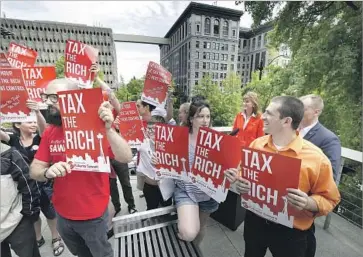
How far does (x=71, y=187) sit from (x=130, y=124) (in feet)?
6.18

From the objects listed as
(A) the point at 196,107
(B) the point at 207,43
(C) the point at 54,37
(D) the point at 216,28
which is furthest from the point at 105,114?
(D) the point at 216,28

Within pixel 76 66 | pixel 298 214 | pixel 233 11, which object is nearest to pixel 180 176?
pixel 298 214

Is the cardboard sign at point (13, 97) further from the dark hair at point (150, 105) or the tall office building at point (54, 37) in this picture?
the tall office building at point (54, 37)

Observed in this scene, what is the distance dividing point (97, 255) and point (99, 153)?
93cm

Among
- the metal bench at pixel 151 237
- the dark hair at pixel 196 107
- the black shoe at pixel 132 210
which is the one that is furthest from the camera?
the black shoe at pixel 132 210

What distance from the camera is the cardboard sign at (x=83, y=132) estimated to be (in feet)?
5.24

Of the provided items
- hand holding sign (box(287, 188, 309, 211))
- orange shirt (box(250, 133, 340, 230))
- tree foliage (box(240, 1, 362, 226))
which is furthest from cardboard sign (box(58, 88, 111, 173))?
tree foliage (box(240, 1, 362, 226))

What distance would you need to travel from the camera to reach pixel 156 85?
3.87m

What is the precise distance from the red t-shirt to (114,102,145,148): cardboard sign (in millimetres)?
1719

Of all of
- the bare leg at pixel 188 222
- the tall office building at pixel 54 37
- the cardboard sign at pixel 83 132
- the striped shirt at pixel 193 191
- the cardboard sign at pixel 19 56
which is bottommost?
the bare leg at pixel 188 222

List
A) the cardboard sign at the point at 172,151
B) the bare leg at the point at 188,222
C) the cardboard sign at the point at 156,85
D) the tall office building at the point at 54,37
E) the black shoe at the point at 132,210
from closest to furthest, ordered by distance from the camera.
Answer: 1. the bare leg at the point at 188,222
2. the cardboard sign at the point at 172,151
3. the black shoe at the point at 132,210
4. the cardboard sign at the point at 156,85
5. the tall office building at the point at 54,37

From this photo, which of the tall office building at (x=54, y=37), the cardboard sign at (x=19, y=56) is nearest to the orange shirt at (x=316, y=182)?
the cardboard sign at (x=19, y=56)

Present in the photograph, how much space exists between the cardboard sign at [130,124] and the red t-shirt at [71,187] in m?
1.72

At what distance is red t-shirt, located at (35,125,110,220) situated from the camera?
1.79 meters
